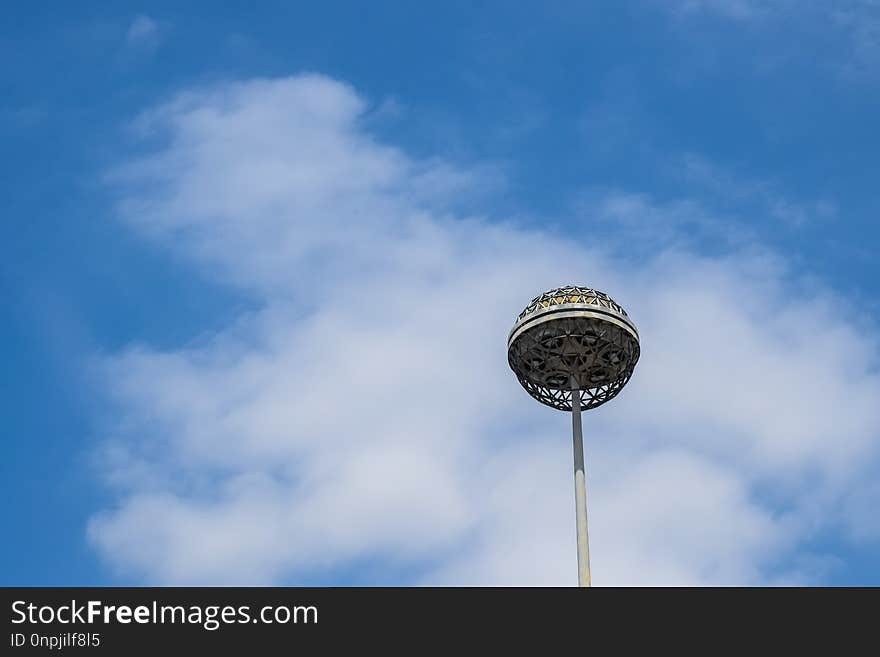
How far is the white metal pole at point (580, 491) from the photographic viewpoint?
3701 inches

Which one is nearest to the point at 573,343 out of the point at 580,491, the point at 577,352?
the point at 577,352

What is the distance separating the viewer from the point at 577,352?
97500 mm

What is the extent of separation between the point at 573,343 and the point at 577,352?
41.0 inches

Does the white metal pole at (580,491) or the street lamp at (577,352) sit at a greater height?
the street lamp at (577,352)

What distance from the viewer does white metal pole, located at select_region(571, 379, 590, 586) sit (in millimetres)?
94000

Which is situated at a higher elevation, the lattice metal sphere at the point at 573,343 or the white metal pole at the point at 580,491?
the lattice metal sphere at the point at 573,343

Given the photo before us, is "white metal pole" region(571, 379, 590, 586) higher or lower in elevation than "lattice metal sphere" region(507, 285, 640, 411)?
lower

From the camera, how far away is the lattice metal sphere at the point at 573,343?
315 ft
